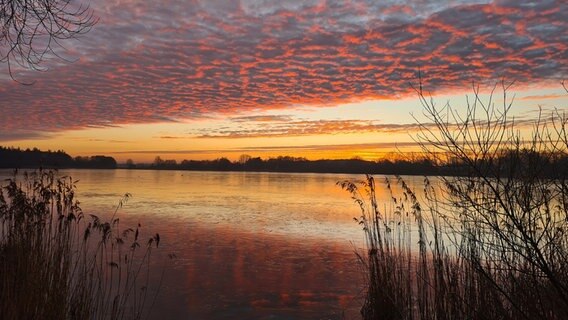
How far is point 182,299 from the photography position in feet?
25.6

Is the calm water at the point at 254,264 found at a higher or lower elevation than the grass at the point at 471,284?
lower

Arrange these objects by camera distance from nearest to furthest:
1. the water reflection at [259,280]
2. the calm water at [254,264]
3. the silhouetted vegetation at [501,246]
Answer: the silhouetted vegetation at [501,246] < the water reflection at [259,280] < the calm water at [254,264]

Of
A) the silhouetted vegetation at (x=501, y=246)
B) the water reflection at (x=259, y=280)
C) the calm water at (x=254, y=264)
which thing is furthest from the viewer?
the calm water at (x=254, y=264)

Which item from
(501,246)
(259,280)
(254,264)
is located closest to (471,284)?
(501,246)

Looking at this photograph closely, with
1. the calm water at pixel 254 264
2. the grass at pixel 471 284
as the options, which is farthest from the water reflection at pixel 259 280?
the grass at pixel 471 284

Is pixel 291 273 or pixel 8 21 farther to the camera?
pixel 291 273

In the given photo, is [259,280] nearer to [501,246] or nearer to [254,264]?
[254,264]

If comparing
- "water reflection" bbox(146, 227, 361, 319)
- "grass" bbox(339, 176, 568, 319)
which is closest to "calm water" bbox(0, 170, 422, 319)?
A: "water reflection" bbox(146, 227, 361, 319)

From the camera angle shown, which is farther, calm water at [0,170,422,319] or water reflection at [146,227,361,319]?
calm water at [0,170,422,319]

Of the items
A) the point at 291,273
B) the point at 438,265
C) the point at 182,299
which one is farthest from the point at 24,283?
the point at 291,273

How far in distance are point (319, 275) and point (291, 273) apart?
628 millimetres

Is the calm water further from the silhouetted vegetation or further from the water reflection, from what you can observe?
the silhouetted vegetation

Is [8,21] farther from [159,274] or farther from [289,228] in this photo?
[289,228]

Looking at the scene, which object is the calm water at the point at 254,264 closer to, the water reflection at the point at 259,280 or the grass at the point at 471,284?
the water reflection at the point at 259,280
